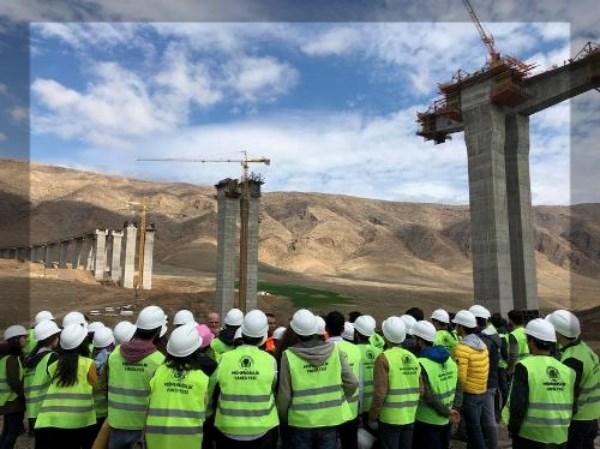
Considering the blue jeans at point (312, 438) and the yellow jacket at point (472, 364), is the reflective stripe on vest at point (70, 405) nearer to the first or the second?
the blue jeans at point (312, 438)

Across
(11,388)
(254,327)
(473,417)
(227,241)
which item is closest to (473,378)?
(473,417)

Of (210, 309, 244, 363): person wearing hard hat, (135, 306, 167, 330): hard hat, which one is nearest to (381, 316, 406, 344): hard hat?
(210, 309, 244, 363): person wearing hard hat

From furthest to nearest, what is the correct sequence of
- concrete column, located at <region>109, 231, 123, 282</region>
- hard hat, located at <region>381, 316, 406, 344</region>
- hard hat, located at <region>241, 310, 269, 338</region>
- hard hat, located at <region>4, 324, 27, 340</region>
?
concrete column, located at <region>109, 231, 123, 282</region> < hard hat, located at <region>4, 324, 27, 340</region> < hard hat, located at <region>381, 316, 406, 344</region> < hard hat, located at <region>241, 310, 269, 338</region>

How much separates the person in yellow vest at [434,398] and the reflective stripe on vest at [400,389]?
0.18 metres

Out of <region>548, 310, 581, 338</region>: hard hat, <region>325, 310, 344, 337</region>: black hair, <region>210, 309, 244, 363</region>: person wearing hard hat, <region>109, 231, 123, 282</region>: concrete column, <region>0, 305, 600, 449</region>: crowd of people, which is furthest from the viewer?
<region>109, 231, 123, 282</region>: concrete column

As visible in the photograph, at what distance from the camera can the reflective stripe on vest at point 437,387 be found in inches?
188

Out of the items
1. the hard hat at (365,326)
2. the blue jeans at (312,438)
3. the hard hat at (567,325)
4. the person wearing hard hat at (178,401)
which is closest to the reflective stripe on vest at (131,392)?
the person wearing hard hat at (178,401)

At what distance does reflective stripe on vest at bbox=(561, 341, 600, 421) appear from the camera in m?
4.40

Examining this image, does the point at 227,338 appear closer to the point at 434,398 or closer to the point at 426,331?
the point at 426,331

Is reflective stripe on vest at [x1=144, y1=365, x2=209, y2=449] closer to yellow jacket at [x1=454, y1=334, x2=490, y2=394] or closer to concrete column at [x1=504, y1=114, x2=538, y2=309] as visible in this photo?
yellow jacket at [x1=454, y1=334, x2=490, y2=394]

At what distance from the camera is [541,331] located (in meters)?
4.11

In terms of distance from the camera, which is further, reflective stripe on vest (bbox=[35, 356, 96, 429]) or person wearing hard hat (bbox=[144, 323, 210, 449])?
reflective stripe on vest (bbox=[35, 356, 96, 429])

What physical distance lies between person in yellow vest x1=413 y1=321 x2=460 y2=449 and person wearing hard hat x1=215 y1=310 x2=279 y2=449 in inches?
69.6

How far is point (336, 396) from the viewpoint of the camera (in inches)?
160
